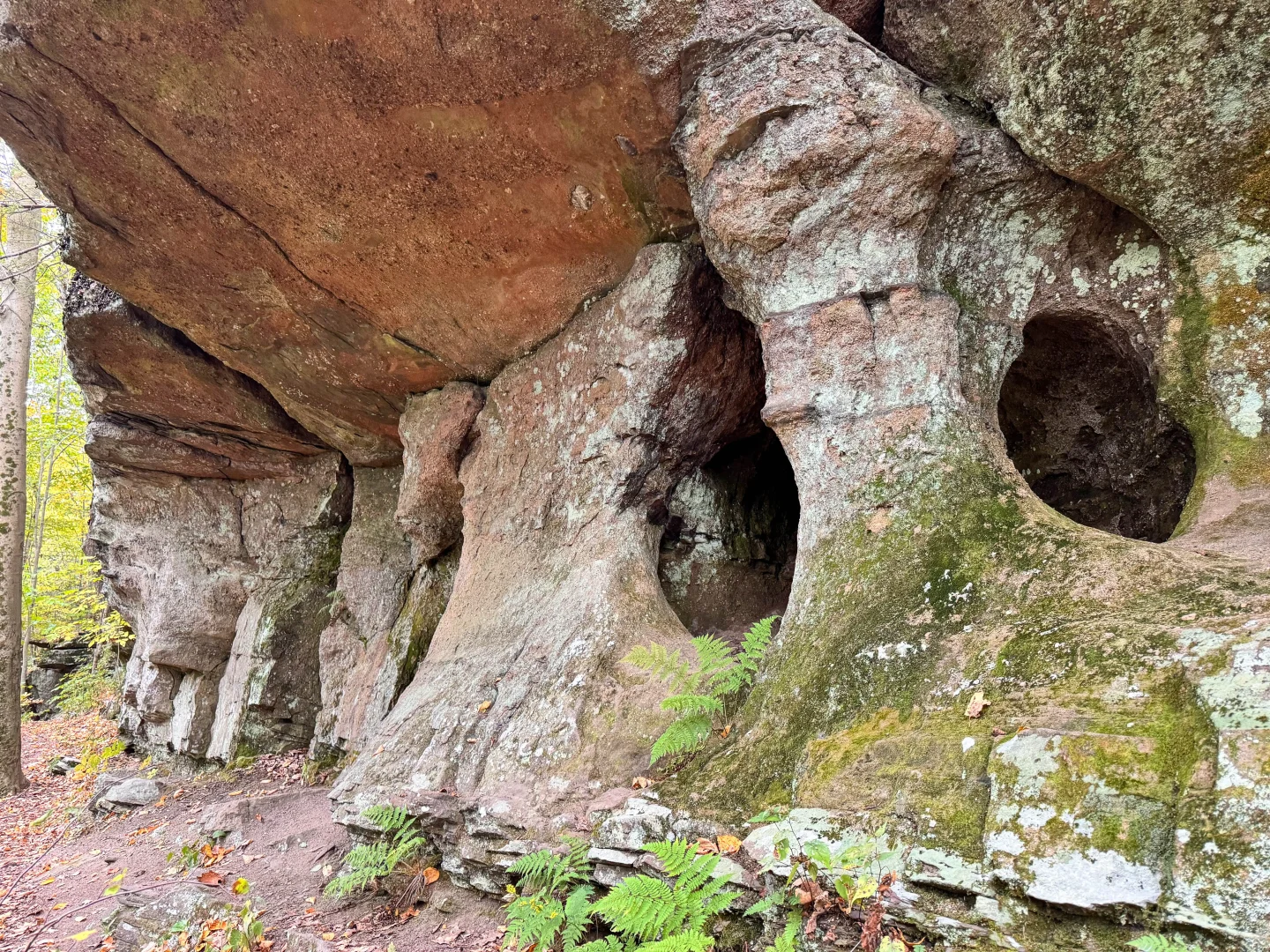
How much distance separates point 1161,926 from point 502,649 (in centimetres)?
454

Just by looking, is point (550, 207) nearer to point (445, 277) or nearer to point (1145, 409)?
point (445, 277)

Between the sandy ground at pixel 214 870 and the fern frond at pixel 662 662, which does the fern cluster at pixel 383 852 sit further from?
the fern frond at pixel 662 662

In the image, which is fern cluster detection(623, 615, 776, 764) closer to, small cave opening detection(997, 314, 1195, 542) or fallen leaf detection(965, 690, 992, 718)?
fallen leaf detection(965, 690, 992, 718)

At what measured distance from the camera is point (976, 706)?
3062 millimetres

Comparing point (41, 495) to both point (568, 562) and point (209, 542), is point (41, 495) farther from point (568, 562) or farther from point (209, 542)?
point (568, 562)

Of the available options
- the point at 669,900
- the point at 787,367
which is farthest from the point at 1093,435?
the point at 669,900

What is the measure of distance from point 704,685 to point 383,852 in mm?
2374

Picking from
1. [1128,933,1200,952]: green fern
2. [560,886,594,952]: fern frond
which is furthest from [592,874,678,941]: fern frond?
[1128,933,1200,952]: green fern

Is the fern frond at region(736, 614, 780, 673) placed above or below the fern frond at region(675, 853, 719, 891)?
above

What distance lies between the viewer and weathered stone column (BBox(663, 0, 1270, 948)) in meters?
2.39

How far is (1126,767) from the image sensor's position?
96.7 inches

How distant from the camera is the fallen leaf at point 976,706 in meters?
3.05

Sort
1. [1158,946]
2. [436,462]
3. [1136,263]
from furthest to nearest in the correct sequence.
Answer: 1. [436,462]
2. [1136,263]
3. [1158,946]

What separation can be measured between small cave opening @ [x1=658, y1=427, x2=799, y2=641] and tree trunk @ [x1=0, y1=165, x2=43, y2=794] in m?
8.95
